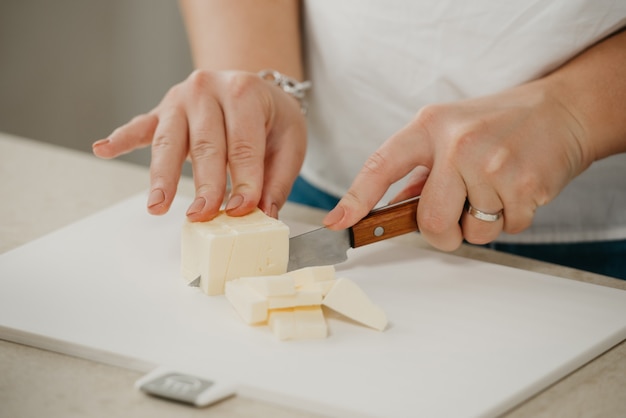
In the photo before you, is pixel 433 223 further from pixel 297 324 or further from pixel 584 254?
pixel 584 254

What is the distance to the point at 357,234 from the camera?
1228 millimetres

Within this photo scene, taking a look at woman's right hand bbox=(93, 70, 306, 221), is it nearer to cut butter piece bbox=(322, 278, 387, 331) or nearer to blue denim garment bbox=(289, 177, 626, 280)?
cut butter piece bbox=(322, 278, 387, 331)

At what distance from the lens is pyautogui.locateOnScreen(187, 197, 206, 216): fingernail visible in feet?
3.79

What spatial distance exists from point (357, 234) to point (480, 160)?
21 centimetres

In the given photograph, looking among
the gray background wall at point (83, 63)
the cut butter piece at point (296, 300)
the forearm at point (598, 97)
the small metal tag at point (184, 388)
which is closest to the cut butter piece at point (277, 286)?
the cut butter piece at point (296, 300)

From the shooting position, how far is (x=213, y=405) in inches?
35.6

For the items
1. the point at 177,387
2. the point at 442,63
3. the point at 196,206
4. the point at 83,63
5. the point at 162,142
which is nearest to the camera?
the point at 177,387

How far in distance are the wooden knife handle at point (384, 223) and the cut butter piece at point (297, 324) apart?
220 millimetres

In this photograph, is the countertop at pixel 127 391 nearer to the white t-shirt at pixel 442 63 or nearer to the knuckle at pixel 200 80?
the white t-shirt at pixel 442 63

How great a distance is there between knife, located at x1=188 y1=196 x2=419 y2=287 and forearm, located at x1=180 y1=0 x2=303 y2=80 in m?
0.46

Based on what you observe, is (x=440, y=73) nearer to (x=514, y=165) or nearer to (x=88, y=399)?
(x=514, y=165)

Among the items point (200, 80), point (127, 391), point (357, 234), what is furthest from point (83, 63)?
point (127, 391)

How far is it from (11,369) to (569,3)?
935 millimetres

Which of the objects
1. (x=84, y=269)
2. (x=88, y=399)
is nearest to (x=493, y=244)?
(x=84, y=269)
